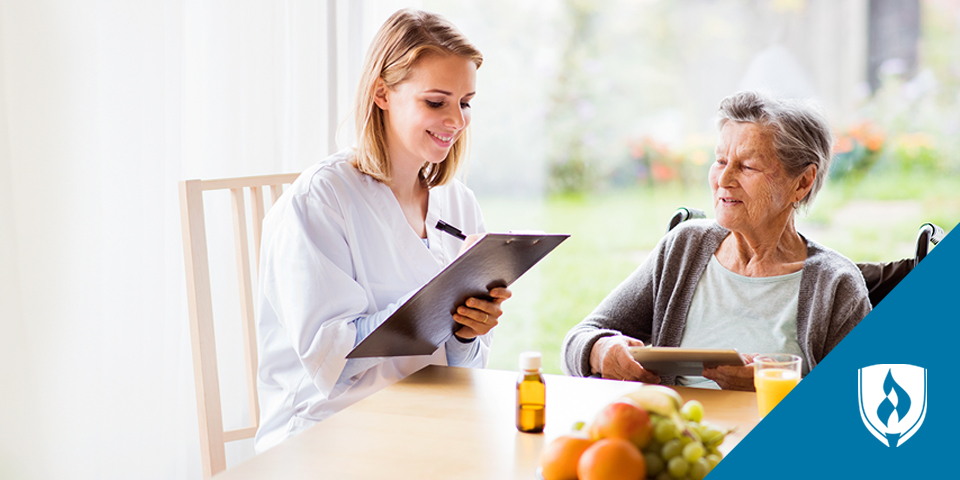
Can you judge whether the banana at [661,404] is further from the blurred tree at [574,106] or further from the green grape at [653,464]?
the blurred tree at [574,106]

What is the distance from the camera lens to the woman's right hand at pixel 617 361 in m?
1.40

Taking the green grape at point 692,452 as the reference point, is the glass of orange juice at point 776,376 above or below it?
below

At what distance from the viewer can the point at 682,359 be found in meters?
1.22

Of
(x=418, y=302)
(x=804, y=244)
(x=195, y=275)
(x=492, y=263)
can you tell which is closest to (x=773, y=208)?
(x=804, y=244)

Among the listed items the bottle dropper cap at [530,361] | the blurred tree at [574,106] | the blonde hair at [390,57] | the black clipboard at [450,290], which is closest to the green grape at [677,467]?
the bottle dropper cap at [530,361]

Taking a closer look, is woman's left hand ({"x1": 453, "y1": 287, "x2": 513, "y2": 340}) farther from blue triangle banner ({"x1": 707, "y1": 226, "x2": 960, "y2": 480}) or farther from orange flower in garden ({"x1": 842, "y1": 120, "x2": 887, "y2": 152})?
orange flower in garden ({"x1": 842, "y1": 120, "x2": 887, "y2": 152})

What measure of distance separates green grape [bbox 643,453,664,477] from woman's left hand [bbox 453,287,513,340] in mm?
626

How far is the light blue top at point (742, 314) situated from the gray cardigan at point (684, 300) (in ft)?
0.07

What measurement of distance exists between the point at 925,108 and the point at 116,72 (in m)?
3.25

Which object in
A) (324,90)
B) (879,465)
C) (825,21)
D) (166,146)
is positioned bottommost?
(879,465)

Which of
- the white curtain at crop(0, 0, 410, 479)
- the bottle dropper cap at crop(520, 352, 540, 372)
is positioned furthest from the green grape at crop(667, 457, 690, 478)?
the white curtain at crop(0, 0, 410, 479)

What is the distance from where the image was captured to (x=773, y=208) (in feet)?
5.11

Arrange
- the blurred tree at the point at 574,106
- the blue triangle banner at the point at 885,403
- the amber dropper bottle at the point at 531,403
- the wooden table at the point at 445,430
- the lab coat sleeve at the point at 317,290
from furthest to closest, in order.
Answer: the blurred tree at the point at 574,106
the lab coat sleeve at the point at 317,290
the amber dropper bottle at the point at 531,403
the wooden table at the point at 445,430
the blue triangle banner at the point at 885,403

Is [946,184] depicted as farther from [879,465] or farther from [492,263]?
[879,465]
